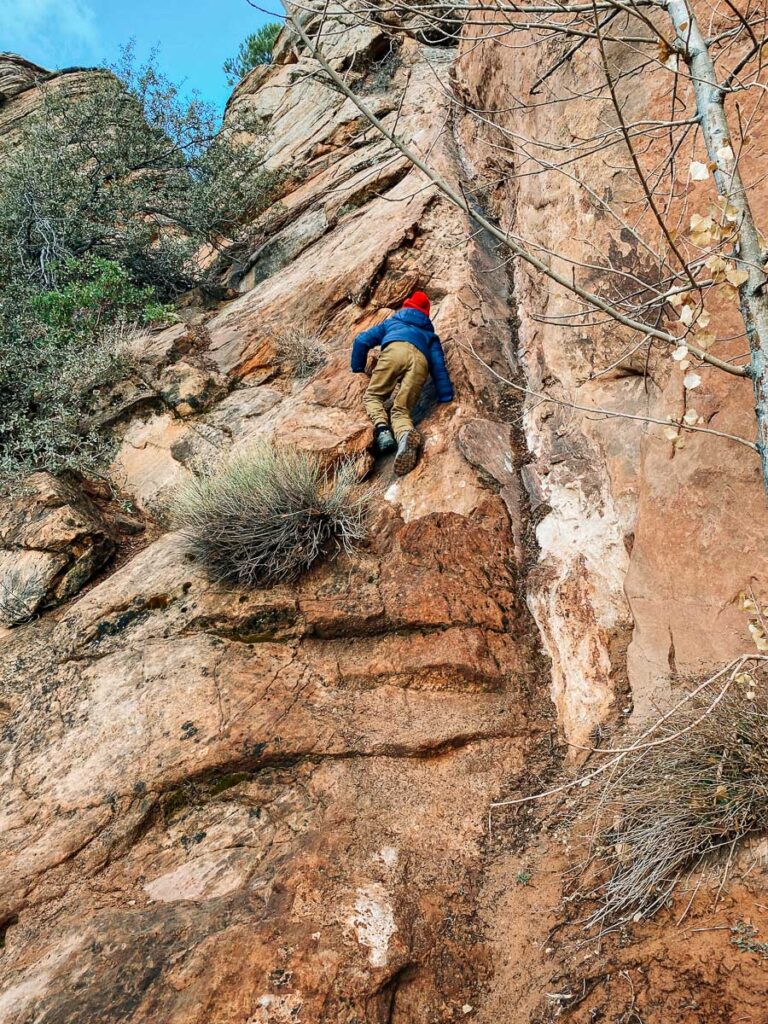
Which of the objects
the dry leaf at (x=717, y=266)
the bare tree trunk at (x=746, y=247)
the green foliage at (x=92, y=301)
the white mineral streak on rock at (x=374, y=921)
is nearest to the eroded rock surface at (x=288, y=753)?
the white mineral streak on rock at (x=374, y=921)

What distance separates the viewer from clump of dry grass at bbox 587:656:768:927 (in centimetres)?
291

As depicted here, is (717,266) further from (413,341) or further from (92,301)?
(92,301)

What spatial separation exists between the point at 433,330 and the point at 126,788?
4.64m

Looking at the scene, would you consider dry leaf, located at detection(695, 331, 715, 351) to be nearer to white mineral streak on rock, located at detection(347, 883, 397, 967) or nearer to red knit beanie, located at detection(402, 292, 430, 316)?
white mineral streak on rock, located at detection(347, 883, 397, 967)

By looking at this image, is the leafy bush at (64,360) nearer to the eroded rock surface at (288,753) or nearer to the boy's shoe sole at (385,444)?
the eroded rock surface at (288,753)

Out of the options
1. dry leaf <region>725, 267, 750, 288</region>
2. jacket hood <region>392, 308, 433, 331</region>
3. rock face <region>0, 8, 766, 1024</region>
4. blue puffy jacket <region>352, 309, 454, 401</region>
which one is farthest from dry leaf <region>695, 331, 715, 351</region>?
jacket hood <region>392, 308, 433, 331</region>

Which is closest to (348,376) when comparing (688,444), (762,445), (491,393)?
(491,393)

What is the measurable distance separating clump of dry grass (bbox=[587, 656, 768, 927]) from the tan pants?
11.8 ft

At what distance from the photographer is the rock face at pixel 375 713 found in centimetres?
309

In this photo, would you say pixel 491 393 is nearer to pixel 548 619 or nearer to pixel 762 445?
pixel 548 619

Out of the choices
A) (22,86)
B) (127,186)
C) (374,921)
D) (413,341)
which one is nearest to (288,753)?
(374,921)

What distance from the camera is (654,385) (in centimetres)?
480

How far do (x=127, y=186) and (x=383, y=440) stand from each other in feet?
28.3

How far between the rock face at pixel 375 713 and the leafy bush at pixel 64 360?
0.99m
